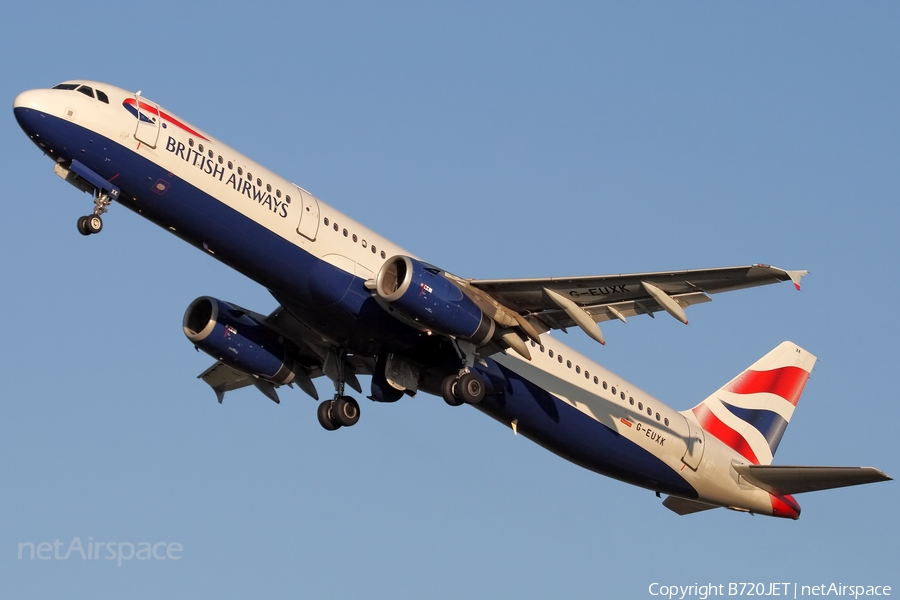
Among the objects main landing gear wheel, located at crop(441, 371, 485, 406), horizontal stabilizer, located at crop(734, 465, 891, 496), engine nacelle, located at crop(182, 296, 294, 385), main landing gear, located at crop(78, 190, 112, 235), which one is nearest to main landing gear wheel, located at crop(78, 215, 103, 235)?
main landing gear, located at crop(78, 190, 112, 235)

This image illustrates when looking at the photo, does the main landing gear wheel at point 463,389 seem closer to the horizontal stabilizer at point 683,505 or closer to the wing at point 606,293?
the wing at point 606,293

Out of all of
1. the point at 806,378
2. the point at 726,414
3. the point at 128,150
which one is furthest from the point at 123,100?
the point at 806,378

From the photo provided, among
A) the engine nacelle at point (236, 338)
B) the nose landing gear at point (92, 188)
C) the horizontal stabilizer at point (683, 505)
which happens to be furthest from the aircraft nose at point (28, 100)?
the horizontal stabilizer at point (683, 505)

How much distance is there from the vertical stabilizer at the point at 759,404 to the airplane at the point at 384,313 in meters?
0.58

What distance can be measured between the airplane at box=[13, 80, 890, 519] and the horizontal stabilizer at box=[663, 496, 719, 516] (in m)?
0.08

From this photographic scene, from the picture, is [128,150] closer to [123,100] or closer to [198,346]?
[123,100]

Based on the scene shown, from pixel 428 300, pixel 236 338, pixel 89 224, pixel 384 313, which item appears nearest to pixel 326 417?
pixel 236 338

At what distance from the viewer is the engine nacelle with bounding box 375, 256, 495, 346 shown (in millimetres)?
29797

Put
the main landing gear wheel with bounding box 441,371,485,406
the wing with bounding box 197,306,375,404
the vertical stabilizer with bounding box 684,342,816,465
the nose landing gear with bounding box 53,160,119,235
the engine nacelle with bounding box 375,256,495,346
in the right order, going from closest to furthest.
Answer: the nose landing gear with bounding box 53,160,119,235
the engine nacelle with bounding box 375,256,495,346
the main landing gear wheel with bounding box 441,371,485,406
the wing with bounding box 197,306,375,404
the vertical stabilizer with bounding box 684,342,816,465

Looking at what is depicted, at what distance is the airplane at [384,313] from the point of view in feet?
95.2

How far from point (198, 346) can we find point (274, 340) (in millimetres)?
2252

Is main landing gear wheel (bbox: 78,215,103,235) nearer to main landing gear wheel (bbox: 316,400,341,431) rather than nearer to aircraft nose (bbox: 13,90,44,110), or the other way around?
aircraft nose (bbox: 13,90,44,110)

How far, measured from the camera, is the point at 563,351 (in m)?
35.3

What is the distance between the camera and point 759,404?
40.8 m
